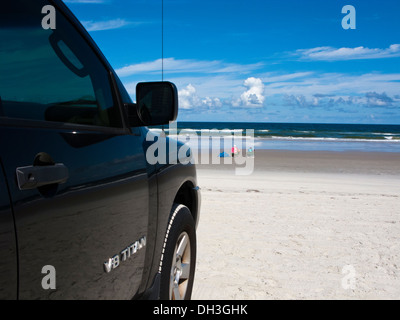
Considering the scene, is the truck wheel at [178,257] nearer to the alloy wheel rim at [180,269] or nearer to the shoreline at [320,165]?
the alloy wheel rim at [180,269]

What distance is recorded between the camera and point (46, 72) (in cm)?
159

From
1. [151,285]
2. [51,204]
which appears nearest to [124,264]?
[151,285]

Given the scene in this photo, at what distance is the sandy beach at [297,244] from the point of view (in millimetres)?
3402

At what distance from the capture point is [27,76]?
1501 millimetres

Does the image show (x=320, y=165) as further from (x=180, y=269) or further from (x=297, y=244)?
(x=180, y=269)

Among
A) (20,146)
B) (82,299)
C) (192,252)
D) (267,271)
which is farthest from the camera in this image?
(267,271)

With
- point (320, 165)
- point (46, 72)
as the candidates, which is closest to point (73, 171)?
point (46, 72)

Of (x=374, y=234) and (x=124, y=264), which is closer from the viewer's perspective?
(x=124, y=264)

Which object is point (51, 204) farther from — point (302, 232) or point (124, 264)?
point (302, 232)

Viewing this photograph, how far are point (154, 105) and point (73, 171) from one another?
0.82 metres

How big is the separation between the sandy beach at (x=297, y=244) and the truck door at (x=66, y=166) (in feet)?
5.29

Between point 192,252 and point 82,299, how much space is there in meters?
1.51

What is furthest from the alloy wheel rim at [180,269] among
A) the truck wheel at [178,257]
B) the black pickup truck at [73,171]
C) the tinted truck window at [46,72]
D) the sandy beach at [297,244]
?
the tinted truck window at [46,72]

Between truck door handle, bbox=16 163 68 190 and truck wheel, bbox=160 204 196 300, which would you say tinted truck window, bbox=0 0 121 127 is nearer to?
truck door handle, bbox=16 163 68 190
